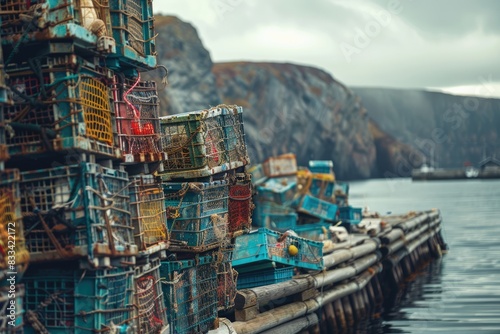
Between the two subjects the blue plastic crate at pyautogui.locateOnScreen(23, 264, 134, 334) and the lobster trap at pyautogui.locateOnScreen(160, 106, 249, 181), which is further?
the lobster trap at pyautogui.locateOnScreen(160, 106, 249, 181)

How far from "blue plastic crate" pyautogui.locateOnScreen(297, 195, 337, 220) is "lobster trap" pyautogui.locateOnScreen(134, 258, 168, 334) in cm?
1660

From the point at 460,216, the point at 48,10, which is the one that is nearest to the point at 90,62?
the point at 48,10

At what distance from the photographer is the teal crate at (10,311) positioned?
9266 mm

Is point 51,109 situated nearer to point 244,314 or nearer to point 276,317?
point 244,314

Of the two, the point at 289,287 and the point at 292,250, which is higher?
the point at 292,250

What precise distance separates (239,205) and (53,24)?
7516 millimetres

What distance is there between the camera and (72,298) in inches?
428

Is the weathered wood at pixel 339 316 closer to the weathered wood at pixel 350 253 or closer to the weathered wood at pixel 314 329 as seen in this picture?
the weathered wood at pixel 350 253

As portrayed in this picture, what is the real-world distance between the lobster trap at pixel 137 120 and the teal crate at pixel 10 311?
3126mm

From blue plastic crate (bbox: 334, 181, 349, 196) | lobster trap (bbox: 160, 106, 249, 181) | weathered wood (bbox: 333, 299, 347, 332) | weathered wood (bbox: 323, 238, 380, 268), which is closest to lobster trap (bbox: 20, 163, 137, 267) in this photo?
lobster trap (bbox: 160, 106, 249, 181)

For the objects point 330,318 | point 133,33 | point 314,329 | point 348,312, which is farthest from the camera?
point 348,312

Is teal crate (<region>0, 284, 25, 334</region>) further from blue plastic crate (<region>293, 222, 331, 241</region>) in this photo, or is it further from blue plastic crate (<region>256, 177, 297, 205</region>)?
blue plastic crate (<region>256, 177, 297, 205</region>)

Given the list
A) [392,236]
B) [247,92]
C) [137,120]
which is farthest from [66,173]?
[247,92]

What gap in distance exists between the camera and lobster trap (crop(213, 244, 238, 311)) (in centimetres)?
1581
